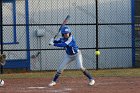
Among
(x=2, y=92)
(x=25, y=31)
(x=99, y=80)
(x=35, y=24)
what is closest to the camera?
(x=2, y=92)

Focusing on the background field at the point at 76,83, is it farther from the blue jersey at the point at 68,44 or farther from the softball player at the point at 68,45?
the blue jersey at the point at 68,44

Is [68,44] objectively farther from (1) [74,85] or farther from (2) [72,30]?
(2) [72,30]

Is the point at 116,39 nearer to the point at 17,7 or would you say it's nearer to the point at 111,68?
the point at 111,68

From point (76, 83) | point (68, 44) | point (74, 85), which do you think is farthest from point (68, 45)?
point (76, 83)

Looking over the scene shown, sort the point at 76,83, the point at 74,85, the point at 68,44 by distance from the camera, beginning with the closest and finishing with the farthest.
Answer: the point at 68,44, the point at 74,85, the point at 76,83

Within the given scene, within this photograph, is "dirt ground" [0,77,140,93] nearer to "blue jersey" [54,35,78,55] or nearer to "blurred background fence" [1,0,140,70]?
"blue jersey" [54,35,78,55]

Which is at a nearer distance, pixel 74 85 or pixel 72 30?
pixel 74 85

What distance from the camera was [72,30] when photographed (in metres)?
21.4

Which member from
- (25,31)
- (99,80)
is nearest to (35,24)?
(25,31)

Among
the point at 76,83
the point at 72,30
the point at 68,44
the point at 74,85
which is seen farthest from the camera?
the point at 72,30

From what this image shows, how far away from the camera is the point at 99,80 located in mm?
16547

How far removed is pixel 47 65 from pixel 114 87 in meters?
6.87

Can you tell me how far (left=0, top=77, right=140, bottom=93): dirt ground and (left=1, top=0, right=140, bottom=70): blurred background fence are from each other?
401cm

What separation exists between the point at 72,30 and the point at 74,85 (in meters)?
6.42
